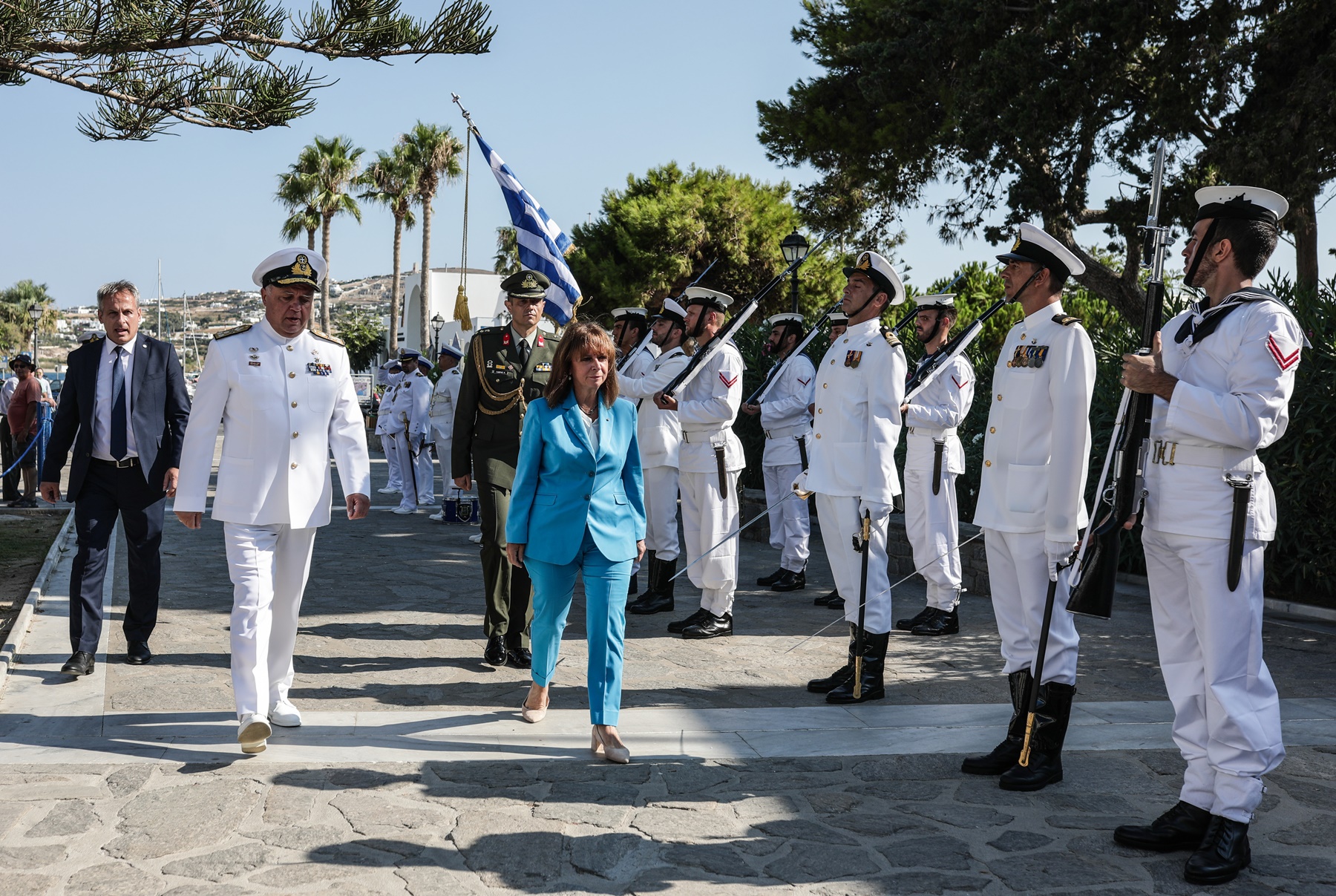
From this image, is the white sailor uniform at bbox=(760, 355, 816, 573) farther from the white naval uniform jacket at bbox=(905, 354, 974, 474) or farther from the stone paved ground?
the stone paved ground

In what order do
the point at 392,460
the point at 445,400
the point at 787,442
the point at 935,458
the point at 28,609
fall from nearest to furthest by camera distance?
the point at 28,609 < the point at 935,458 < the point at 787,442 < the point at 445,400 < the point at 392,460

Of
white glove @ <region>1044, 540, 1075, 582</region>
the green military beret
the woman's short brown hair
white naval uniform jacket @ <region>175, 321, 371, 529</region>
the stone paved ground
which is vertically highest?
the green military beret

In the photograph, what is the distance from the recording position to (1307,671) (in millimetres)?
6719

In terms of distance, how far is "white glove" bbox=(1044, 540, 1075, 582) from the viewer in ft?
15.1

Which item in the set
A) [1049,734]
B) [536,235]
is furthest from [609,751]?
[536,235]

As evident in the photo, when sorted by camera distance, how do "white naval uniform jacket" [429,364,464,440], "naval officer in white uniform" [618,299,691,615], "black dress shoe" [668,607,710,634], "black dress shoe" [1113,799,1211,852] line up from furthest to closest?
1. "white naval uniform jacket" [429,364,464,440]
2. "naval officer in white uniform" [618,299,691,615]
3. "black dress shoe" [668,607,710,634]
4. "black dress shoe" [1113,799,1211,852]

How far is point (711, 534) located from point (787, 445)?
2.78 metres

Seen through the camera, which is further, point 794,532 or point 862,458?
point 794,532

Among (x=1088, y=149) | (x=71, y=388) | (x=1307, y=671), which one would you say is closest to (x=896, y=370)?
(x=1307, y=671)

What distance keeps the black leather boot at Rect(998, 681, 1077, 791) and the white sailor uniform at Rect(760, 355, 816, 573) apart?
203 inches

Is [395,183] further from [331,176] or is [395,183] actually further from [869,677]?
[869,677]

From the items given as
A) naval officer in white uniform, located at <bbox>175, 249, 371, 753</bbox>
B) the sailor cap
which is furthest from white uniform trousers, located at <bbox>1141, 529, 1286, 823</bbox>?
naval officer in white uniform, located at <bbox>175, 249, 371, 753</bbox>

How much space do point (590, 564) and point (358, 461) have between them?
4.21 ft

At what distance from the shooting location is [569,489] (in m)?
5.09
